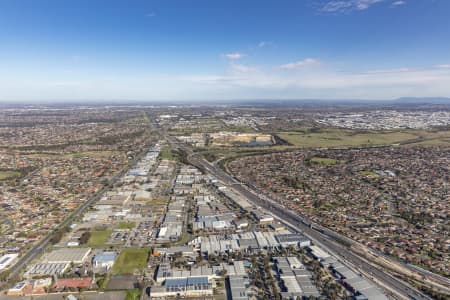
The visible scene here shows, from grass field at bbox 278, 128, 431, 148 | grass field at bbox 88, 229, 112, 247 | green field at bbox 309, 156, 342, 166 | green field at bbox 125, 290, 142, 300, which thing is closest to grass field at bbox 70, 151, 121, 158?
grass field at bbox 88, 229, 112, 247

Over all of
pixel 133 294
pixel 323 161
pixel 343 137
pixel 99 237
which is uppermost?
pixel 343 137

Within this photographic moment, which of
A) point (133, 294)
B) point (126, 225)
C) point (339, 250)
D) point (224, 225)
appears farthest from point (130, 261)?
point (339, 250)

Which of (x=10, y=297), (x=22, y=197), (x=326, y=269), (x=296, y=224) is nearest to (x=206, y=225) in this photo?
(x=296, y=224)

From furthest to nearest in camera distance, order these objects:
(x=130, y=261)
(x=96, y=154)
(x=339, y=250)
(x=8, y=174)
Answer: (x=96, y=154) → (x=8, y=174) → (x=339, y=250) → (x=130, y=261)

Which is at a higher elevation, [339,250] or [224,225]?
[224,225]

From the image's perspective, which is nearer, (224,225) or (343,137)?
(224,225)

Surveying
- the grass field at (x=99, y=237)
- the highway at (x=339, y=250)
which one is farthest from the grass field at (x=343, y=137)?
the grass field at (x=99, y=237)

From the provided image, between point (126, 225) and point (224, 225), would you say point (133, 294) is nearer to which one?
point (126, 225)
